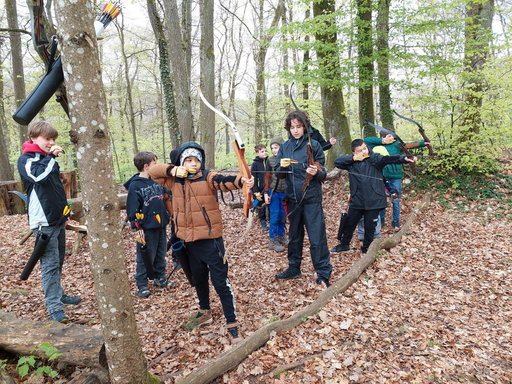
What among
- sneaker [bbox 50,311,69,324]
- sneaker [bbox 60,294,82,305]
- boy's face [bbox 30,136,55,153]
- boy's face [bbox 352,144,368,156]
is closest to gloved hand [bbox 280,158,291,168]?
boy's face [bbox 352,144,368,156]

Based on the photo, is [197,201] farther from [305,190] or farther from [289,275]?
[289,275]

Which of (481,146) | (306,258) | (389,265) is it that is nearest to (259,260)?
(306,258)

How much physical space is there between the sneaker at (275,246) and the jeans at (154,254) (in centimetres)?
205

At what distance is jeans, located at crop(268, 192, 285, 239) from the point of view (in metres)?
5.72

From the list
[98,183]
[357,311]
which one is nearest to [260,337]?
[357,311]

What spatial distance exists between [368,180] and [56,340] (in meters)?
4.38

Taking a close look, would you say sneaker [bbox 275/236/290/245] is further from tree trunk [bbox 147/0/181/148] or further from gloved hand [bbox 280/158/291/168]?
tree trunk [bbox 147/0/181/148]

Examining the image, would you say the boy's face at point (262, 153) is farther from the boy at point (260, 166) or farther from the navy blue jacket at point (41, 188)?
Result: the navy blue jacket at point (41, 188)

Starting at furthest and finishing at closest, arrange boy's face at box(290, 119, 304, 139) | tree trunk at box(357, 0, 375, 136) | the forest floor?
tree trunk at box(357, 0, 375, 136) → boy's face at box(290, 119, 304, 139) → the forest floor

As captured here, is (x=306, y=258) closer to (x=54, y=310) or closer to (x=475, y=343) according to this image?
(x=475, y=343)

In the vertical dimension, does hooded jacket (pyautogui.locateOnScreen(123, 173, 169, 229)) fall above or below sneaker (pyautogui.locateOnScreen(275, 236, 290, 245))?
above

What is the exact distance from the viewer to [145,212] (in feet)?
13.6

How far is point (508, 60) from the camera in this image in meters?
6.76

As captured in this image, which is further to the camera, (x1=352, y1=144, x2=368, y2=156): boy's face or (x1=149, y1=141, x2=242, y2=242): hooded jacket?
(x1=352, y1=144, x2=368, y2=156): boy's face
